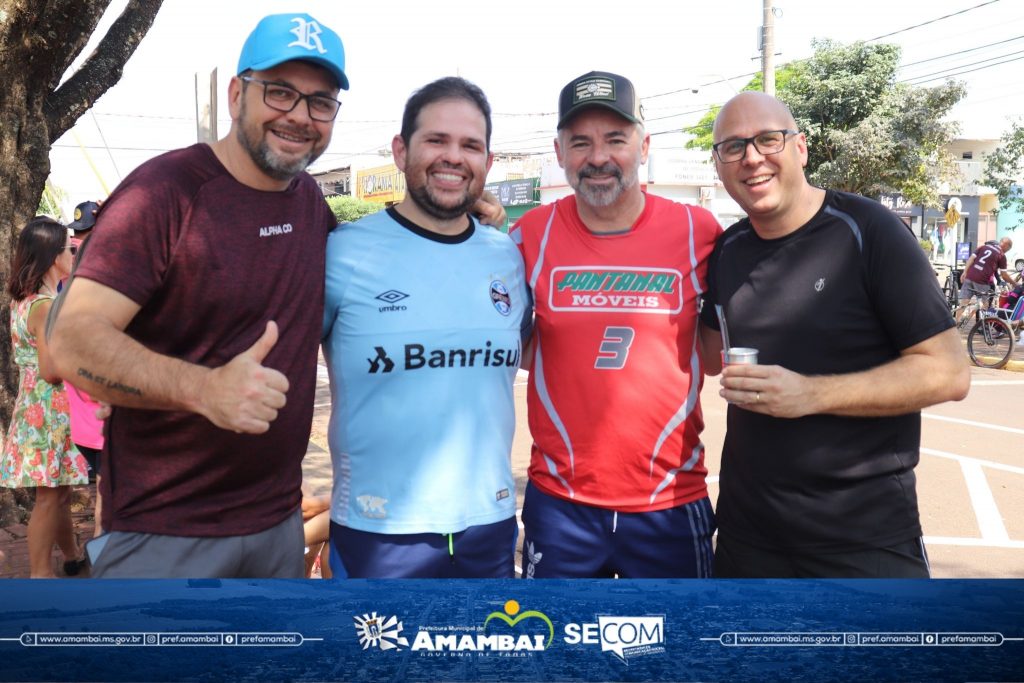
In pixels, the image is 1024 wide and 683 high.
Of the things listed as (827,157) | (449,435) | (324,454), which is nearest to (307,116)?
(449,435)

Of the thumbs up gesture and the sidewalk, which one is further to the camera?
the sidewalk

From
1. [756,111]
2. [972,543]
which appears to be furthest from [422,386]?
[972,543]


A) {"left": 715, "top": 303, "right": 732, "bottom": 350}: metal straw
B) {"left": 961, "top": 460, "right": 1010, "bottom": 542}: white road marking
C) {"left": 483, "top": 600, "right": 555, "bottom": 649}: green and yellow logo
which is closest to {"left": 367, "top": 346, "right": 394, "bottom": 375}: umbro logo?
{"left": 483, "top": 600, "right": 555, "bottom": 649}: green and yellow logo

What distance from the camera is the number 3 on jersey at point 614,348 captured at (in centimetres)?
296

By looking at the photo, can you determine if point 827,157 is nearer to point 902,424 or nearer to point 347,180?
point 902,424

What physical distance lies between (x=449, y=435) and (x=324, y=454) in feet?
19.3

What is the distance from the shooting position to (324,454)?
823cm

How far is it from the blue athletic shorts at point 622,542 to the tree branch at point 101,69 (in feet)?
17.3

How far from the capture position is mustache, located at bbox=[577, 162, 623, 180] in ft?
10.1

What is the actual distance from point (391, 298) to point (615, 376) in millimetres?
832

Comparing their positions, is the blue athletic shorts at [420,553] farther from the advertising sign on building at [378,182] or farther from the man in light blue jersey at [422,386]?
the advertising sign on building at [378,182]

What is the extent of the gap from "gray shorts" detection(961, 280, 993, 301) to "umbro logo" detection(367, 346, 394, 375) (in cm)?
1575

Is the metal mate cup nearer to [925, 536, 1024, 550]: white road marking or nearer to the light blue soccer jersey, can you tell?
the light blue soccer jersey

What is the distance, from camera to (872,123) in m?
22.3
